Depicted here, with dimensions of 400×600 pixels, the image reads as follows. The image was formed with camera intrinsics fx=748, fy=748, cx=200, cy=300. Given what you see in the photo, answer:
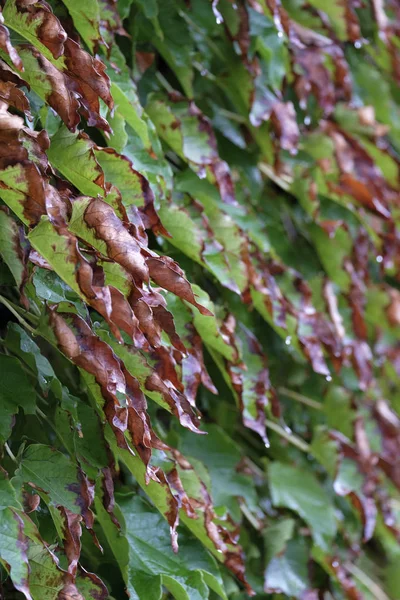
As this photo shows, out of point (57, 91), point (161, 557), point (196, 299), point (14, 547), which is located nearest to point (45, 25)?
point (57, 91)

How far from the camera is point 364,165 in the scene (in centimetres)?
136

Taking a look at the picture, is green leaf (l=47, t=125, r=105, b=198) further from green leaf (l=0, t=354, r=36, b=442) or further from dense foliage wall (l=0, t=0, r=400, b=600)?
green leaf (l=0, t=354, r=36, b=442)

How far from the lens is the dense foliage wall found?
1.91 ft

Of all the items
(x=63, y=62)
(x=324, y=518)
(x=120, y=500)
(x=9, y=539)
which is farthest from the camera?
(x=324, y=518)

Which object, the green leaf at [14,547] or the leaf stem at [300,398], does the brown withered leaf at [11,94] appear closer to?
the green leaf at [14,547]

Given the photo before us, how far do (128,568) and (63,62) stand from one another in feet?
1.57

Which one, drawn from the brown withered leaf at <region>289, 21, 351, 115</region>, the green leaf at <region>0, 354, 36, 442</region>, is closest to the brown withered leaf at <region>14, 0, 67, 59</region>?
the green leaf at <region>0, 354, 36, 442</region>

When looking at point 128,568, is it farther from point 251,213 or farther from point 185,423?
point 251,213

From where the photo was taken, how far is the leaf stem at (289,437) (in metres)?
1.15

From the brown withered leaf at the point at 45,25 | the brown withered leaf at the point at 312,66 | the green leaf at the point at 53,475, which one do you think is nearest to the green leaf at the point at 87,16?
the brown withered leaf at the point at 45,25

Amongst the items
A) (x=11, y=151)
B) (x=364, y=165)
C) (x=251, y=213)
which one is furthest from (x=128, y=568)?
(x=364, y=165)

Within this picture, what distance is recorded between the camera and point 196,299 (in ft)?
2.50

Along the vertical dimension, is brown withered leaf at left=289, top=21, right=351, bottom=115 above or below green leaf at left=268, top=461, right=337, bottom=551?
above

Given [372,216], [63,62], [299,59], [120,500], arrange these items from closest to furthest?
[63,62]
[120,500]
[299,59]
[372,216]
